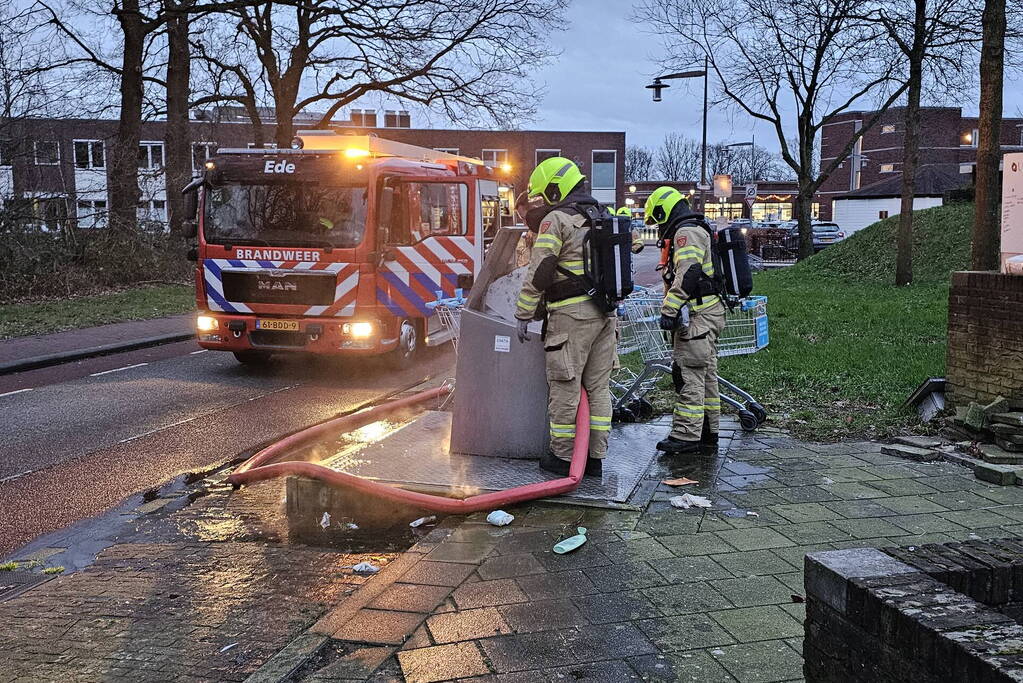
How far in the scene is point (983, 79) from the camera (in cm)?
868

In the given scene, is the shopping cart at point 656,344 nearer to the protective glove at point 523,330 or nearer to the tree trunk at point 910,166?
the protective glove at point 523,330

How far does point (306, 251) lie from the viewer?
10.3m

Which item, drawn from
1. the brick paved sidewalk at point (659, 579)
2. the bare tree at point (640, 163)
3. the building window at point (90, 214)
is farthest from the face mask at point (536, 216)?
the bare tree at point (640, 163)

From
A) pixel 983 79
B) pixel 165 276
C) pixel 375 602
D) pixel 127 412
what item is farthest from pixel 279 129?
pixel 375 602

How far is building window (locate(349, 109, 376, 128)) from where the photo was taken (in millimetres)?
60750

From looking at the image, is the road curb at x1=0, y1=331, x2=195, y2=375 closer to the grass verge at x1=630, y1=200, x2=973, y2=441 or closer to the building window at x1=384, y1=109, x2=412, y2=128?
the grass verge at x1=630, y1=200, x2=973, y2=441

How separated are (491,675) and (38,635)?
6.93 feet

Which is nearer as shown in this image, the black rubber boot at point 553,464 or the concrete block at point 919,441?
the black rubber boot at point 553,464

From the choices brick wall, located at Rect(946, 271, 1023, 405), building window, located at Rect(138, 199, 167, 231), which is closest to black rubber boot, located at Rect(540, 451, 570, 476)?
brick wall, located at Rect(946, 271, 1023, 405)

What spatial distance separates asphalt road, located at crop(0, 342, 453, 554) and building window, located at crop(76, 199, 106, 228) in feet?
27.5

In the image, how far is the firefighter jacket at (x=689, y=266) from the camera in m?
6.02

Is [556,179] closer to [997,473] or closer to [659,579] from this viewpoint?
[659,579]

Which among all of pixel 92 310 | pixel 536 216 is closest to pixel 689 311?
pixel 536 216

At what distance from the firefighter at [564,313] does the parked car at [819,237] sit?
35.8m
